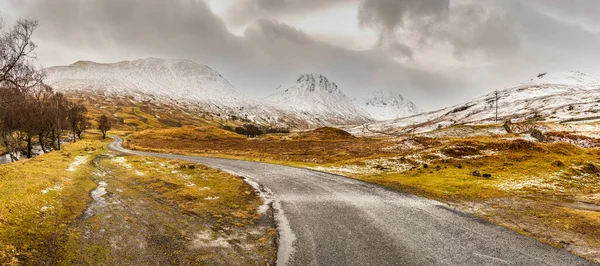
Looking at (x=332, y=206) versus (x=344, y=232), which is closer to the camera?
(x=344, y=232)

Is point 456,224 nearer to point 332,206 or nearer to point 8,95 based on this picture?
point 332,206

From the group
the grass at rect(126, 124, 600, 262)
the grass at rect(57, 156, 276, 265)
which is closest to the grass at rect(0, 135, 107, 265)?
the grass at rect(57, 156, 276, 265)

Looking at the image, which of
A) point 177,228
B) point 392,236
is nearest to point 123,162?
point 177,228

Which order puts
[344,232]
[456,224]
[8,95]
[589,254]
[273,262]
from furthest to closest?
[8,95] → [456,224] → [344,232] → [589,254] → [273,262]

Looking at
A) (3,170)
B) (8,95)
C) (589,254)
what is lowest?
(589,254)

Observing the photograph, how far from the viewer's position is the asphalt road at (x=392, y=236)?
11477mm

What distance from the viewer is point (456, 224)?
15.9 m

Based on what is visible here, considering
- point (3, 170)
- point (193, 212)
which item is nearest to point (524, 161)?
point (193, 212)

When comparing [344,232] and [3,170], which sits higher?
[3,170]

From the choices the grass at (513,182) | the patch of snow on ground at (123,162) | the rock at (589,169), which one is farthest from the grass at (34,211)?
the rock at (589,169)

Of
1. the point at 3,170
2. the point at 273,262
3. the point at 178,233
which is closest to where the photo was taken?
the point at 273,262

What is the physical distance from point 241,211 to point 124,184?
13.5 m

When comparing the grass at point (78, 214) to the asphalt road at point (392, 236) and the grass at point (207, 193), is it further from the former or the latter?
the asphalt road at point (392, 236)

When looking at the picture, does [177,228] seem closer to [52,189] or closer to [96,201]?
[96,201]
